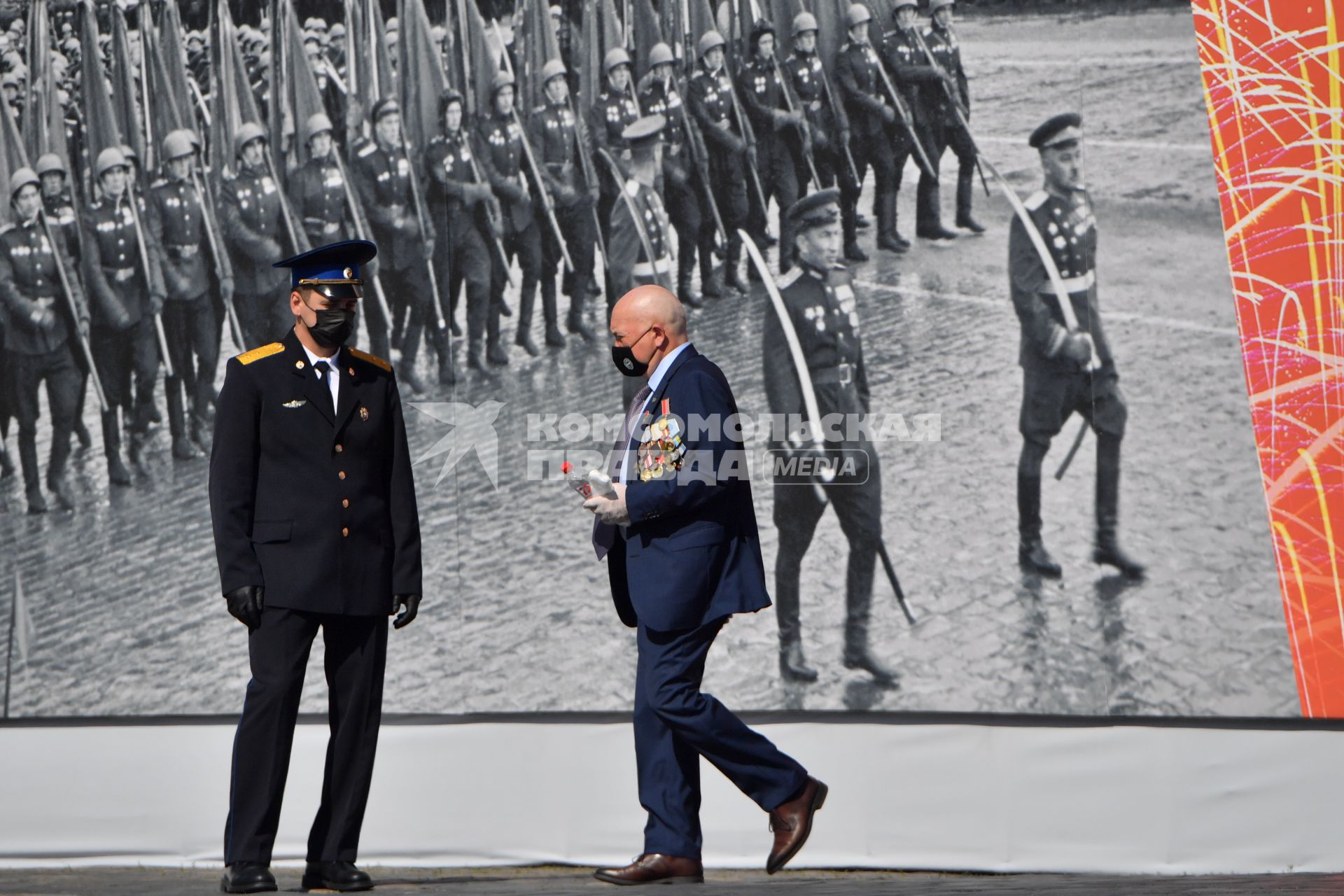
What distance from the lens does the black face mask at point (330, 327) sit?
12.4 feet

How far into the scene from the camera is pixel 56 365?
17.4 feet

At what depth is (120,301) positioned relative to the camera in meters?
5.32

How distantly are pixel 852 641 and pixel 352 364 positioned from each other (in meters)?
1.94

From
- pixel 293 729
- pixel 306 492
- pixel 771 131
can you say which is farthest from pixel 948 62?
pixel 293 729

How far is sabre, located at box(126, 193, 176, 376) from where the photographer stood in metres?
5.29

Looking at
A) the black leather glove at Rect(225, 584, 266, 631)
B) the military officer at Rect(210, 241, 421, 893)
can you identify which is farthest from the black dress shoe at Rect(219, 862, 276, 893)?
the black leather glove at Rect(225, 584, 266, 631)

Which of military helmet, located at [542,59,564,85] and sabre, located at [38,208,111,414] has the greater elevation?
military helmet, located at [542,59,564,85]

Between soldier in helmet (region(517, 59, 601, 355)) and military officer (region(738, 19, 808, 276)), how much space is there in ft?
1.84

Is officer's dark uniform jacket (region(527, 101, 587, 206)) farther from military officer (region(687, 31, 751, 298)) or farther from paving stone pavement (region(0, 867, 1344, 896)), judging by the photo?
paving stone pavement (region(0, 867, 1344, 896))

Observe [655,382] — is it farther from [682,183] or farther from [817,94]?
[817,94]

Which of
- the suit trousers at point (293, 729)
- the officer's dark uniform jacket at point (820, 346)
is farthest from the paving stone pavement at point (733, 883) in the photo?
the officer's dark uniform jacket at point (820, 346)

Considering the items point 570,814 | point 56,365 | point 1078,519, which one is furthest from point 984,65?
point 56,365

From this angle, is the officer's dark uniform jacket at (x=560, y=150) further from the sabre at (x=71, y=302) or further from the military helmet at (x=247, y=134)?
the sabre at (x=71, y=302)

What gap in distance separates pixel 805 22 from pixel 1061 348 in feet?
4.46
